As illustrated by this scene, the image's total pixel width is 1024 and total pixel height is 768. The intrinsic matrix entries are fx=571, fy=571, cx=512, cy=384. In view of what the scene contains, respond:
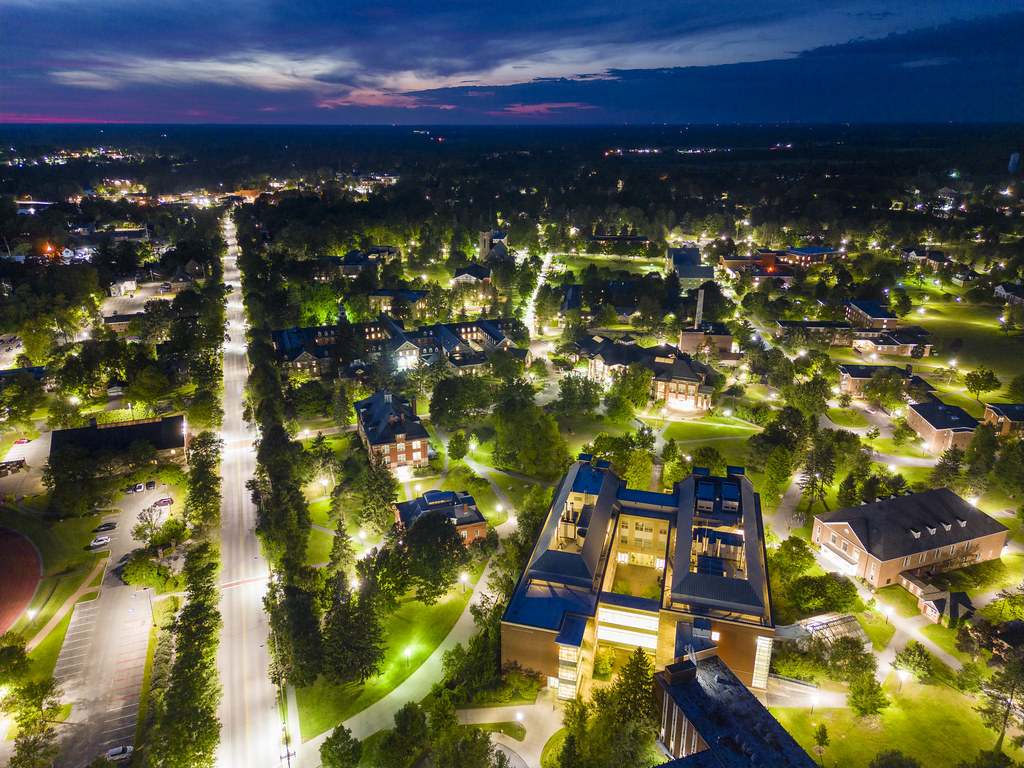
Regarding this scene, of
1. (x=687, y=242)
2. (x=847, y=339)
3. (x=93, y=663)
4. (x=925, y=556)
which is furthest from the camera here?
(x=687, y=242)

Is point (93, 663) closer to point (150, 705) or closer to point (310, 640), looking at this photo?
point (150, 705)

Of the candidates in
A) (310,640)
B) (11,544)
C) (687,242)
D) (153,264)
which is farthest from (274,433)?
(687,242)

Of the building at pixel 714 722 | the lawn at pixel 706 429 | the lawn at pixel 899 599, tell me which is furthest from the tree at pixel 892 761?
the lawn at pixel 706 429

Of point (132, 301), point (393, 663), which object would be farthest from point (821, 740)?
point (132, 301)

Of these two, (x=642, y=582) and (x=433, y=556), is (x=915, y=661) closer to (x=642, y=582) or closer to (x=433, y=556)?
(x=642, y=582)

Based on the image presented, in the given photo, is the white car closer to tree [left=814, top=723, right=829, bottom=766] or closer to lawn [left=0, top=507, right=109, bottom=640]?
lawn [left=0, top=507, right=109, bottom=640]

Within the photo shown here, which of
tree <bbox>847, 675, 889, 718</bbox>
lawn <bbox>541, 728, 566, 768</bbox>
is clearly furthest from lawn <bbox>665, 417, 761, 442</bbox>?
lawn <bbox>541, 728, 566, 768</bbox>
